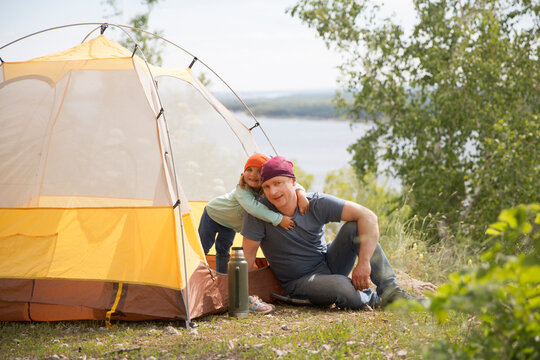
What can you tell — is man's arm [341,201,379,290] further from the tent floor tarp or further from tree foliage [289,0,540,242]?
tree foliage [289,0,540,242]

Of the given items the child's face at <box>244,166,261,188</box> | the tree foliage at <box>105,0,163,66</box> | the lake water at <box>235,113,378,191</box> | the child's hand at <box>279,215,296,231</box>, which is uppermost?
the tree foliage at <box>105,0,163,66</box>

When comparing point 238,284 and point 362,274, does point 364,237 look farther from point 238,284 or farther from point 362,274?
point 238,284

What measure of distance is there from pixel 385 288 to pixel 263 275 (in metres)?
0.96

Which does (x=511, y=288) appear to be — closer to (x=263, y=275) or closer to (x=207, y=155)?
(x=263, y=275)

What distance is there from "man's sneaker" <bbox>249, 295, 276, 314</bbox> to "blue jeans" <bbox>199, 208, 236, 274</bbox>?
81cm

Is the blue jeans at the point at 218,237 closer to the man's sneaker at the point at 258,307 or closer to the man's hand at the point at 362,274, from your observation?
the man's sneaker at the point at 258,307

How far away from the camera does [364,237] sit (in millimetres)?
4238

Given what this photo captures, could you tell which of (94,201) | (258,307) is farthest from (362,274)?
(94,201)

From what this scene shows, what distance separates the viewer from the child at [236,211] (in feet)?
14.2

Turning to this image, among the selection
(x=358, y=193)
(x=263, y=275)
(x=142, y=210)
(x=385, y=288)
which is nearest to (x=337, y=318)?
(x=385, y=288)

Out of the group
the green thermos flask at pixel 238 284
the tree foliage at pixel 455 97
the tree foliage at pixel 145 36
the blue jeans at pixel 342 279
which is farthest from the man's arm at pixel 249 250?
the tree foliage at pixel 145 36

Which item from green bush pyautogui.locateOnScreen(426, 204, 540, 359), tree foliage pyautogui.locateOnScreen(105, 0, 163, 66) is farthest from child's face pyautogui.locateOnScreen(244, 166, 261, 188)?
tree foliage pyautogui.locateOnScreen(105, 0, 163, 66)

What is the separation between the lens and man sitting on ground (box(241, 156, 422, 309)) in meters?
4.26

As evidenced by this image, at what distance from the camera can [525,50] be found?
26.5 ft
